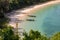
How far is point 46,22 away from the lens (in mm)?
47469

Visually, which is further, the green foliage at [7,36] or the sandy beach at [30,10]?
the sandy beach at [30,10]

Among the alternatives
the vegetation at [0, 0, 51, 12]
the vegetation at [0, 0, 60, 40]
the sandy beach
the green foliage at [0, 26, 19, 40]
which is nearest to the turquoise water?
the sandy beach

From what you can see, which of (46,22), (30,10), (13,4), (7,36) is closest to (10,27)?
(7,36)

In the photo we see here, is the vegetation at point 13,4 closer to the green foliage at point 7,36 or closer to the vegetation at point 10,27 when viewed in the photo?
the vegetation at point 10,27

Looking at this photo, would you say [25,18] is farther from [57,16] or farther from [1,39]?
[1,39]

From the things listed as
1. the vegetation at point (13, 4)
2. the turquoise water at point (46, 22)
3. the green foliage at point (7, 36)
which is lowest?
the green foliage at point (7, 36)

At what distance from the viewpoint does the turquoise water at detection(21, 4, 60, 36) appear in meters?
A: 40.5

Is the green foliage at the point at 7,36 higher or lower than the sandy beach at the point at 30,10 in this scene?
lower

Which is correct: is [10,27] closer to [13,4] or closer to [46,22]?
[46,22]

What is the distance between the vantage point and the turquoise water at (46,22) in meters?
40.5

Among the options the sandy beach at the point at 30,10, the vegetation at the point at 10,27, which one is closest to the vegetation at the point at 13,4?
the vegetation at the point at 10,27

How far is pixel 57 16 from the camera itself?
178 ft

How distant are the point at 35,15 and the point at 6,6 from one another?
761cm

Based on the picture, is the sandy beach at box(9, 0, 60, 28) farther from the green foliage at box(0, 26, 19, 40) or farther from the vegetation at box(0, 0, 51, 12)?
the green foliage at box(0, 26, 19, 40)
